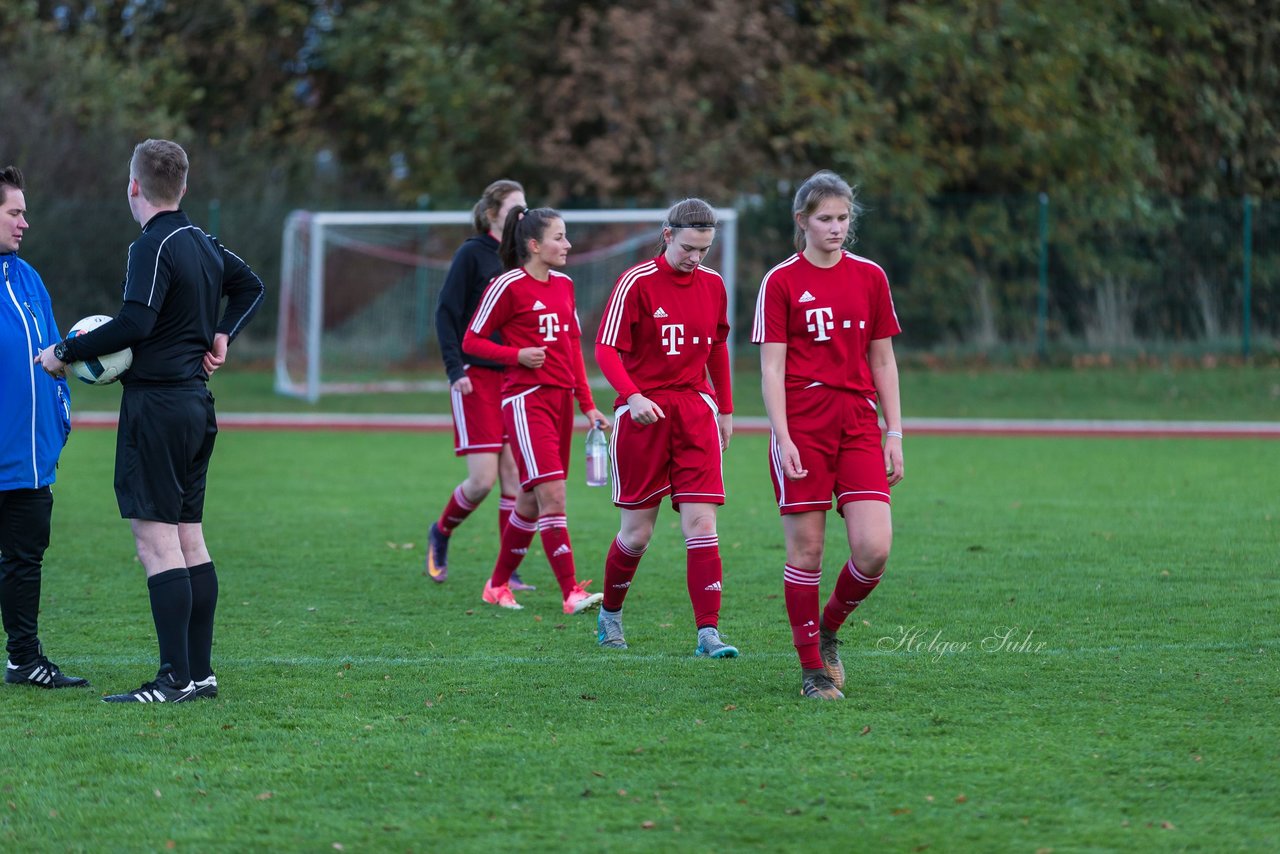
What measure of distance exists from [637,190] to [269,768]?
22887mm

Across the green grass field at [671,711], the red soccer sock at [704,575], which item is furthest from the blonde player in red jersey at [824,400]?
the red soccer sock at [704,575]

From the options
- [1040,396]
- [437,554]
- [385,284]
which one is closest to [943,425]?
[1040,396]

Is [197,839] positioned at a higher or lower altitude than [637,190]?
lower

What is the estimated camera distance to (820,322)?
5.67 metres

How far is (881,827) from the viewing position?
13.9ft

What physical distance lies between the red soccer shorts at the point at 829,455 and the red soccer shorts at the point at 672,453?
845 millimetres

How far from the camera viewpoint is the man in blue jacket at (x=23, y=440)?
19.3ft

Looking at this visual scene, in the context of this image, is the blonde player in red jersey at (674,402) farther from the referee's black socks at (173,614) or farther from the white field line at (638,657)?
the referee's black socks at (173,614)

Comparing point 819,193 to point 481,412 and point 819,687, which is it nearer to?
point 819,687

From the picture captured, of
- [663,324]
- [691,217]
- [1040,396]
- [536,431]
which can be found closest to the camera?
[691,217]

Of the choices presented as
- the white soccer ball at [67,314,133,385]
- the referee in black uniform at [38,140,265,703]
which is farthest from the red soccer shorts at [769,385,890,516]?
the white soccer ball at [67,314,133,385]

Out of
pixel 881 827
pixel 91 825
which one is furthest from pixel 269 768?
pixel 881 827

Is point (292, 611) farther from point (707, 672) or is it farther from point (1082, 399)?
point (1082, 399)

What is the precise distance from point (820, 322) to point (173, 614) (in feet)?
8.63
